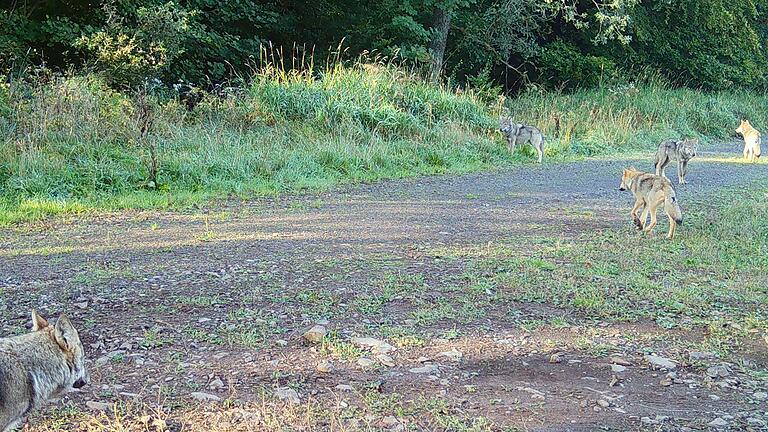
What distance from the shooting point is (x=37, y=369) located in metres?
3.93

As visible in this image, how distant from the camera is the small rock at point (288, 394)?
4.61 meters

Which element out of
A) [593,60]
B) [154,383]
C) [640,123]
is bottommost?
[154,383]

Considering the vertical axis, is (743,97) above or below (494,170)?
above

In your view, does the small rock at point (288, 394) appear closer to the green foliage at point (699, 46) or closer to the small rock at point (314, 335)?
the small rock at point (314, 335)

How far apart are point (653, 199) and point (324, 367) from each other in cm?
609

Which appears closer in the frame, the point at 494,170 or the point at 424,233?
the point at 424,233

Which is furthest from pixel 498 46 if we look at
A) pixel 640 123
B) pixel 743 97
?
pixel 743 97

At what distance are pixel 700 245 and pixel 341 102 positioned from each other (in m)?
10.0

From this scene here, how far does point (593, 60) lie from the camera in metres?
28.5

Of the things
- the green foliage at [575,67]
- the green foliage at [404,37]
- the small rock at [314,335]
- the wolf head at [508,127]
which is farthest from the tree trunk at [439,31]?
the small rock at [314,335]

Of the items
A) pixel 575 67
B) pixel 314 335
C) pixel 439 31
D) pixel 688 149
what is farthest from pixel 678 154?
pixel 575 67

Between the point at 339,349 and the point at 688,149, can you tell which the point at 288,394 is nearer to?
the point at 339,349

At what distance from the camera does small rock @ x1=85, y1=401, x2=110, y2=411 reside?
446 cm

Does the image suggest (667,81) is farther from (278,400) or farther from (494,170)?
(278,400)
